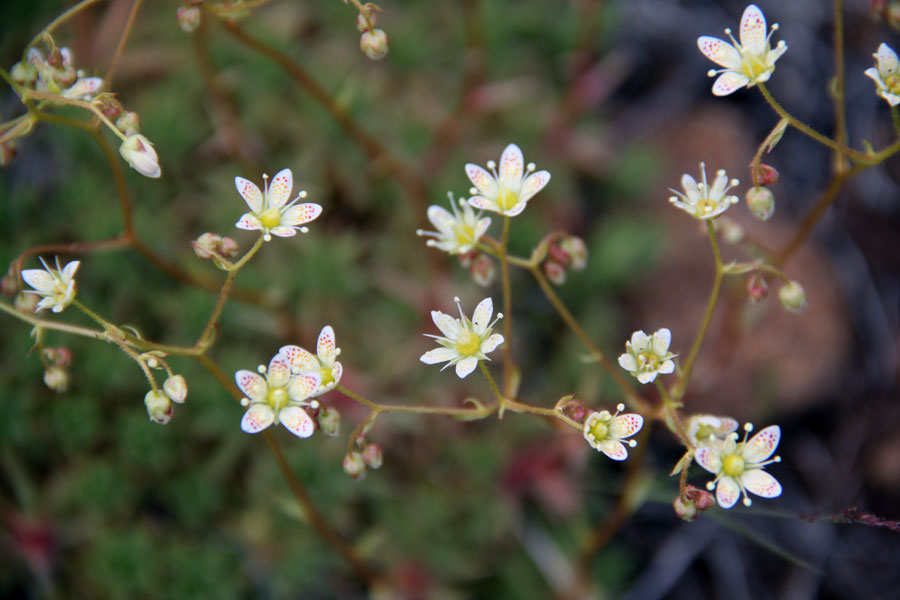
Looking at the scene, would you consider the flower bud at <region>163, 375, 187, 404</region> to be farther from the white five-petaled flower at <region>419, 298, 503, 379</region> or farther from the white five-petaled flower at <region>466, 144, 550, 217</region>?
the white five-petaled flower at <region>466, 144, 550, 217</region>

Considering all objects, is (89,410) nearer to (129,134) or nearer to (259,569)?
(259,569)

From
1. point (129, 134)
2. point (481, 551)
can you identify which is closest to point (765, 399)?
point (481, 551)

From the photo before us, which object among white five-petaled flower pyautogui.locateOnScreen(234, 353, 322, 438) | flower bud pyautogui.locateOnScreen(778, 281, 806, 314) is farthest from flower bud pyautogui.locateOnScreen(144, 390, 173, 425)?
flower bud pyautogui.locateOnScreen(778, 281, 806, 314)

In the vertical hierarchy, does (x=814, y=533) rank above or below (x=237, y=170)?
below

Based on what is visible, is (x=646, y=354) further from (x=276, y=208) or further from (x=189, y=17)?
(x=189, y=17)

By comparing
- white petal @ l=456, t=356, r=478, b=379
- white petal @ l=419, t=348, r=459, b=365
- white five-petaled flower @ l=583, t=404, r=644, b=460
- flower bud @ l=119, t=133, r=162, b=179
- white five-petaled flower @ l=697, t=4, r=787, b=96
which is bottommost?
white five-petaled flower @ l=583, t=404, r=644, b=460

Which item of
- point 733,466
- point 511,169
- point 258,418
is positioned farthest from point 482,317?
point 733,466
